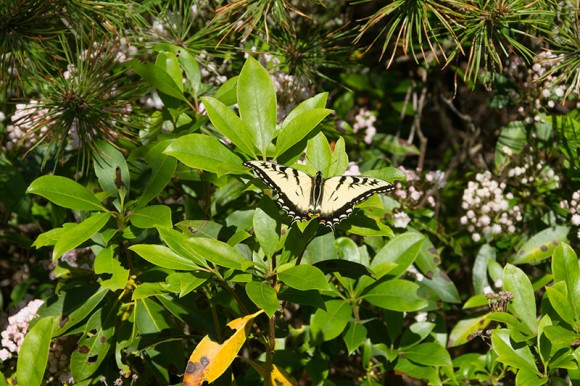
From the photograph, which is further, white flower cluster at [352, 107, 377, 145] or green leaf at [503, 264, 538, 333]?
white flower cluster at [352, 107, 377, 145]

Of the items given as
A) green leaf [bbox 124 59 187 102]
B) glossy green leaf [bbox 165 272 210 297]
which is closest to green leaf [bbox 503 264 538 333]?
glossy green leaf [bbox 165 272 210 297]

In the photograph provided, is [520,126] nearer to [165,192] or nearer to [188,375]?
[165,192]

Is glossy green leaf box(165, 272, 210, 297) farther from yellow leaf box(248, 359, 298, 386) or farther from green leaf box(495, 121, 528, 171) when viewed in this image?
green leaf box(495, 121, 528, 171)

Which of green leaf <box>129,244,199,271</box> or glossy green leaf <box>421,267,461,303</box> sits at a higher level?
green leaf <box>129,244,199,271</box>

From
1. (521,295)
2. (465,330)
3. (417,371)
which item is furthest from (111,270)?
(465,330)

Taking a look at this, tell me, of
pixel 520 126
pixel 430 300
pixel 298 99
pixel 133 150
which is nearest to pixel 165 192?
pixel 133 150

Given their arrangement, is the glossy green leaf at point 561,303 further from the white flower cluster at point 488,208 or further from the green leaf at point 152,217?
the green leaf at point 152,217
